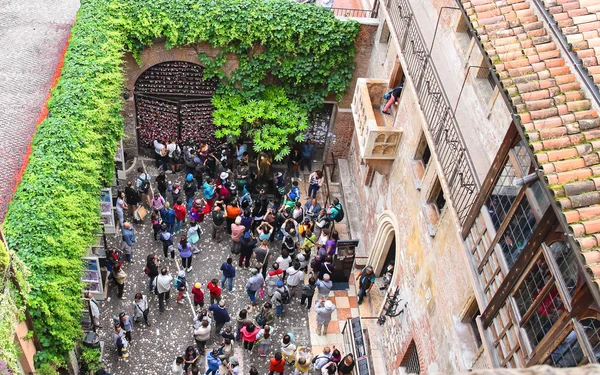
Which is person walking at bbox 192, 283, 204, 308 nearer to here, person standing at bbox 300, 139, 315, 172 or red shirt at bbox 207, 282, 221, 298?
red shirt at bbox 207, 282, 221, 298

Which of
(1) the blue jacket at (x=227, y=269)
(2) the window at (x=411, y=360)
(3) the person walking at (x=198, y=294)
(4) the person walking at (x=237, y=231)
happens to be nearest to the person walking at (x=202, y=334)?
(3) the person walking at (x=198, y=294)

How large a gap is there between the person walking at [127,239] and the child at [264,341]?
4.38 metres

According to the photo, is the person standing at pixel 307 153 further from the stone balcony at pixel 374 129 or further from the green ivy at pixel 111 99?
the stone balcony at pixel 374 129

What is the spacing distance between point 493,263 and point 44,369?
8.76 meters

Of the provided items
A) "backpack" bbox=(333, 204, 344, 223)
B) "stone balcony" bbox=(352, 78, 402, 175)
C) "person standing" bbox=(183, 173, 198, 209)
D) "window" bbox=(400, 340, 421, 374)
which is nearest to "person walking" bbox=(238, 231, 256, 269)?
"person standing" bbox=(183, 173, 198, 209)

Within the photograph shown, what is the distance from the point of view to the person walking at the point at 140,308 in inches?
623

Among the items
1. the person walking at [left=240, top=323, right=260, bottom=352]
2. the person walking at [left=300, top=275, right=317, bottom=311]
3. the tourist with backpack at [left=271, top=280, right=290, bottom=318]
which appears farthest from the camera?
the person walking at [left=300, top=275, right=317, bottom=311]

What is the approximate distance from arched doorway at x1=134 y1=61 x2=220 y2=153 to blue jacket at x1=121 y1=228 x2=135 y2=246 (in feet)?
16.1

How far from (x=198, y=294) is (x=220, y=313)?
2.88ft

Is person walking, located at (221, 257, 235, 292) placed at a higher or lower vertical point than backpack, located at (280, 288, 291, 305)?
higher

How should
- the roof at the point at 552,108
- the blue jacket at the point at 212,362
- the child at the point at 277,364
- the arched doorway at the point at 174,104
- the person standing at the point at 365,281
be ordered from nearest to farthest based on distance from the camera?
the roof at the point at 552,108
the blue jacket at the point at 212,362
the child at the point at 277,364
the person standing at the point at 365,281
the arched doorway at the point at 174,104

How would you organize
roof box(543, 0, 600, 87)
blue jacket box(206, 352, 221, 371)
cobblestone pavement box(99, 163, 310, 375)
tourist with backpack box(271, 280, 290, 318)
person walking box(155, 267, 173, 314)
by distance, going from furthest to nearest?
tourist with backpack box(271, 280, 290, 318)
person walking box(155, 267, 173, 314)
cobblestone pavement box(99, 163, 310, 375)
blue jacket box(206, 352, 221, 371)
roof box(543, 0, 600, 87)

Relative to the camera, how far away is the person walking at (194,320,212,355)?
50.7ft

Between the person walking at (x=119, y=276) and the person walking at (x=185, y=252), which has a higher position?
the person walking at (x=185, y=252)
